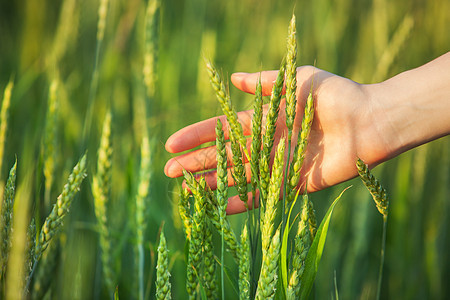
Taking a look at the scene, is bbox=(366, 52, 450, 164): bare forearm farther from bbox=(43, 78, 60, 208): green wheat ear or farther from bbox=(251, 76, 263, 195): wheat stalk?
bbox=(43, 78, 60, 208): green wheat ear

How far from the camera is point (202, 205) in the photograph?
1.95 ft

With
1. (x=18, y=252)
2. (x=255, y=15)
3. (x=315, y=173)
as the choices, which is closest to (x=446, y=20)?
(x=255, y=15)

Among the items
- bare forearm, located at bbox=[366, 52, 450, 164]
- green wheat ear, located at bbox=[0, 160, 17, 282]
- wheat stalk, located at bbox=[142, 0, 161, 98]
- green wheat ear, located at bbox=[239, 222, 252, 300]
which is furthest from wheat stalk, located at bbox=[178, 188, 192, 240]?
bare forearm, located at bbox=[366, 52, 450, 164]

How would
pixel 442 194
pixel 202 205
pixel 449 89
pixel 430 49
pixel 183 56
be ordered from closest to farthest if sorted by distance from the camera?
pixel 202 205 → pixel 449 89 → pixel 442 194 → pixel 183 56 → pixel 430 49

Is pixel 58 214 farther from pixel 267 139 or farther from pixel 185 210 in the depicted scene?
pixel 267 139

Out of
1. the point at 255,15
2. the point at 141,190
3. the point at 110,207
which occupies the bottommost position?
the point at 141,190

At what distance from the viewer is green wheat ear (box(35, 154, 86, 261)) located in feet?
1.93

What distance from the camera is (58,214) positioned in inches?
23.6

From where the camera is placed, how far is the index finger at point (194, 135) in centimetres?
94

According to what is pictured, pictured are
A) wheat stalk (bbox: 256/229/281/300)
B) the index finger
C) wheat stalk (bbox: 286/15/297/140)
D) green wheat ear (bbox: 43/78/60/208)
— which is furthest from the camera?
the index finger

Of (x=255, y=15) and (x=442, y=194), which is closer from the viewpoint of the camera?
(x=442, y=194)

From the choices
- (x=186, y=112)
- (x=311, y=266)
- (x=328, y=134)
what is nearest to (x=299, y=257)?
(x=311, y=266)

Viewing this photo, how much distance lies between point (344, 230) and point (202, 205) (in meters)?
0.77

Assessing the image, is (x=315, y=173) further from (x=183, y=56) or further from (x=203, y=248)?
(x=183, y=56)
